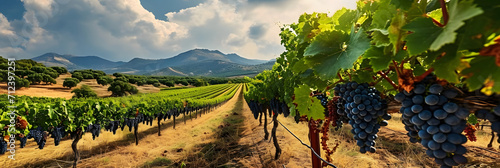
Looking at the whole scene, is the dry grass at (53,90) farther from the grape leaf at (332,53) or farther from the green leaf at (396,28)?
the green leaf at (396,28)

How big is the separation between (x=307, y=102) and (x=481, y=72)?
4.35ft

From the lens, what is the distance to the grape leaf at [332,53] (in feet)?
3.31

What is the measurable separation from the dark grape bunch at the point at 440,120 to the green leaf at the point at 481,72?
235 mm

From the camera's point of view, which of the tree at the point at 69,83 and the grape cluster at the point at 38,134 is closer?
Result: the grape cluster at the point at 38,134

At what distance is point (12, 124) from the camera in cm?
653

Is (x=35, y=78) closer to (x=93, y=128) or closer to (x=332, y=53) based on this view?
(x=93, y=128)

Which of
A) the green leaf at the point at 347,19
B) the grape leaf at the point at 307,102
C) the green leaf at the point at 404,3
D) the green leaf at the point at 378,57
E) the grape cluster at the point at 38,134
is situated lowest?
the grape cluster at the point at 38,134

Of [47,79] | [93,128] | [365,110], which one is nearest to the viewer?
[365,110]

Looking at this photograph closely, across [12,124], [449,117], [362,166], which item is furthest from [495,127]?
[12,124]

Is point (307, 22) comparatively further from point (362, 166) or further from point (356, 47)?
point (362, 166)

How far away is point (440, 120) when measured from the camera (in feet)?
3.12

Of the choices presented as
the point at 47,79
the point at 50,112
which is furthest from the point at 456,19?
the point at 47,79

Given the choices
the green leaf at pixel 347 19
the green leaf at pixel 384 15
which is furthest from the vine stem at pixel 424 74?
the green leaf at pixel 347 19

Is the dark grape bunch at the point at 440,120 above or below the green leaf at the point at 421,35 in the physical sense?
below
